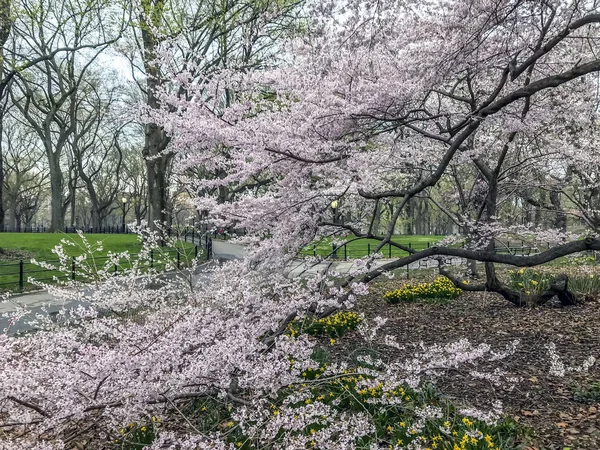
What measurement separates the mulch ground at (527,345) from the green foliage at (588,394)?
5cm

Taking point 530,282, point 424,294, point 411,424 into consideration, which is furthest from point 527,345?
point 424,294

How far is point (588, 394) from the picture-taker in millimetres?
4266

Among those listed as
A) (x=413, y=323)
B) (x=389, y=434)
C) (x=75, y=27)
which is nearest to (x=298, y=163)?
(x=389, y=434)

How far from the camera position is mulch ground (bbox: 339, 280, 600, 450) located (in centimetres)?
383

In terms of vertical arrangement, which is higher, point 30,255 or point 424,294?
point 30,255

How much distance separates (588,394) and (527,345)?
166 centimetres

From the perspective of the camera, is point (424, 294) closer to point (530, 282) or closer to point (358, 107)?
point (530, 282)

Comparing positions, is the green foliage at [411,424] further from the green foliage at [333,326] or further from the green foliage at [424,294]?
the green foliage at [424,294]

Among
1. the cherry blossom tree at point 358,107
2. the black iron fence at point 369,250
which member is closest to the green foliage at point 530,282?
the black iron fence at point 369,250

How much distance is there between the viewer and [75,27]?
16.4m

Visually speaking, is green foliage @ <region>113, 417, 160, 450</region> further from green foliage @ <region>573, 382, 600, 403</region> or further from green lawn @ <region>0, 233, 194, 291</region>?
green lawn @ <region>0, 233, 194, 291</region>

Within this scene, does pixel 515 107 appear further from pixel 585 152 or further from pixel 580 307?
pixel 580 307

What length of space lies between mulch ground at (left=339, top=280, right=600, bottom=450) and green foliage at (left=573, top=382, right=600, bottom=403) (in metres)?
0.05

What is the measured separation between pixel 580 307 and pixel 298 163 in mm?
6285
